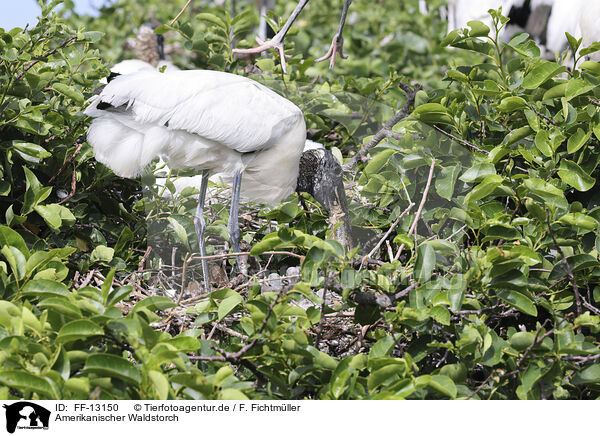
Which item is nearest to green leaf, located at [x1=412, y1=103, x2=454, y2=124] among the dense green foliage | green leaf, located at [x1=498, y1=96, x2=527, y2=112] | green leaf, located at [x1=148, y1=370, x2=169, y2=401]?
the dense green foliage

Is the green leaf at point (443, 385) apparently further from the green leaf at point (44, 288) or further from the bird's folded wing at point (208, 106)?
the bird's folded wing at point (208, 106)

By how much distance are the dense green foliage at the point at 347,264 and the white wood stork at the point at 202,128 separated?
0.31 ft

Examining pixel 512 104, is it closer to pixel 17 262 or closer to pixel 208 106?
pixel 208 106

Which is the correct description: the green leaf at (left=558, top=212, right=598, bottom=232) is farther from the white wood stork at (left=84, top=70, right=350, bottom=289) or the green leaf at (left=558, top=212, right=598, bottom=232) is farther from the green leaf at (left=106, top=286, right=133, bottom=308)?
the green leaf at (left=106, top=286, right=133, bottom=308)

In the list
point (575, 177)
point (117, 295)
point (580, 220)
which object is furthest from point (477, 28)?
point (117, 295)

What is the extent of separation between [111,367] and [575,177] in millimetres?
986

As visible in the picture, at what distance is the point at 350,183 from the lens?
75.7 inches

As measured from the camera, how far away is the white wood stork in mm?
1684

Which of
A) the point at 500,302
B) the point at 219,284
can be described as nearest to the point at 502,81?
the point at 500,302

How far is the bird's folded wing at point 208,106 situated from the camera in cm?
168

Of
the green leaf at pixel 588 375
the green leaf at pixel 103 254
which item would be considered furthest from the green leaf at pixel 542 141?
the green leaf at pixel 103 254

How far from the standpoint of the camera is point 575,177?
1.34 metres
